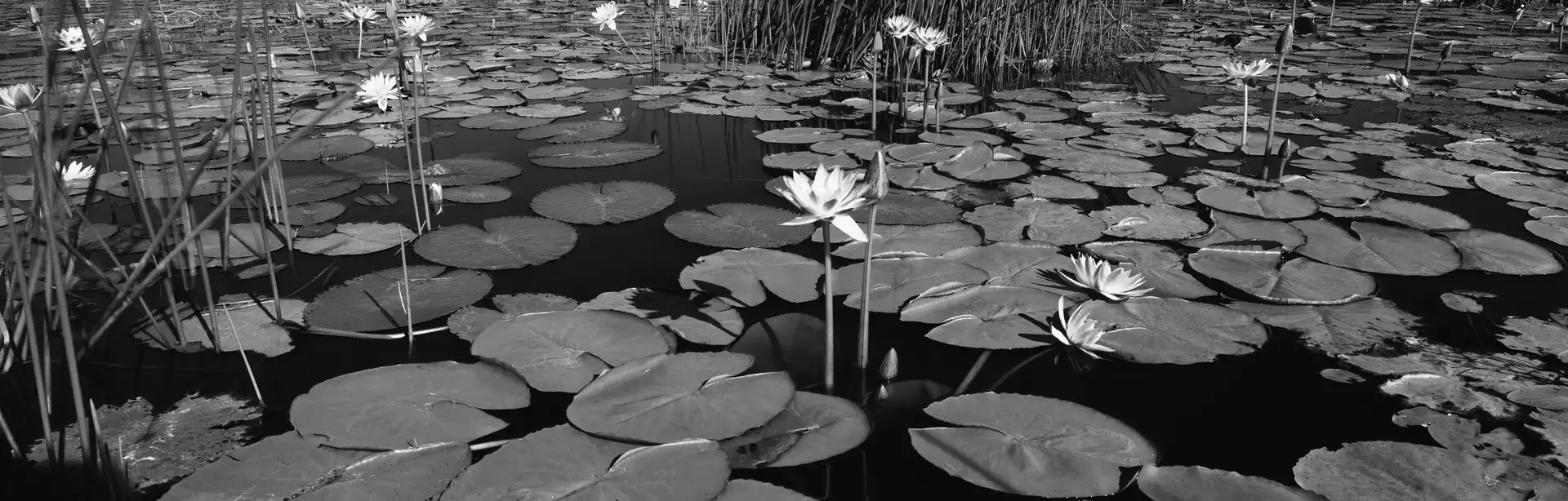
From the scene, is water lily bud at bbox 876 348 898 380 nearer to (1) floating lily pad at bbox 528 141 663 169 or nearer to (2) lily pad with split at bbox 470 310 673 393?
(2) lily pad with split at bbox 470 310 673 393

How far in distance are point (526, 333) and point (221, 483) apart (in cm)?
71

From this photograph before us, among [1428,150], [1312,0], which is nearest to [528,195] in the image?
[1428,150]

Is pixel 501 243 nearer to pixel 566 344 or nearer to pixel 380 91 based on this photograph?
pixel 566 344

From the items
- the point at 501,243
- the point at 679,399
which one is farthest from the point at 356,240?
the point at 679,399

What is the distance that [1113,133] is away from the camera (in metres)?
4.31

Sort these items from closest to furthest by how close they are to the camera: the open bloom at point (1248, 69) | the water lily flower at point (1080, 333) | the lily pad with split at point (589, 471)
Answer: the lily pad with split at point (589, 471), the water lily flower at point (1080, 333), the open bloom at point (1248, 69)

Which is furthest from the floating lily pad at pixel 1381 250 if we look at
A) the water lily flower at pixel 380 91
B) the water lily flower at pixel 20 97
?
the water lily flower at pixel 20 97

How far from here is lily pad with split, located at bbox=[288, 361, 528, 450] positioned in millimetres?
1661

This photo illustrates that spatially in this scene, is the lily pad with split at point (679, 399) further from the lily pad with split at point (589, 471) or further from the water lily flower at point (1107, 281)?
the water lily flower at point (1107, 281)

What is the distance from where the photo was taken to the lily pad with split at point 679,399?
5.50 feet

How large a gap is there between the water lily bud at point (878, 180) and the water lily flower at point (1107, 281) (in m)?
0.99

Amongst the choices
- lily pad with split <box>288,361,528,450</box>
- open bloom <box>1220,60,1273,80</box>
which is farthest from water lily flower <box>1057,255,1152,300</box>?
open bloom <box>1220,60,1273,80</box>

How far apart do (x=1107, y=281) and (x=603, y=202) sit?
1884mm

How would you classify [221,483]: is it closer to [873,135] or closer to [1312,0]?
[873,135]
